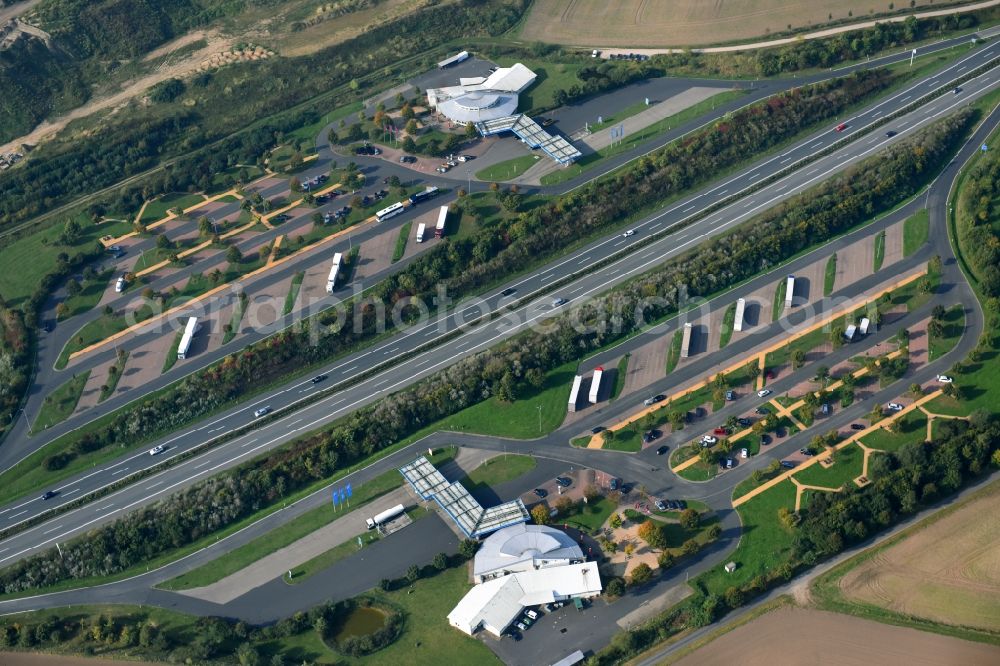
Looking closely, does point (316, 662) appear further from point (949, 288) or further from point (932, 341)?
point (949, 288)

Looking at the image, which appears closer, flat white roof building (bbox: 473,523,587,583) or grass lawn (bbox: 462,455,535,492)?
flat white roof building (bbox: 473,523,587,583)

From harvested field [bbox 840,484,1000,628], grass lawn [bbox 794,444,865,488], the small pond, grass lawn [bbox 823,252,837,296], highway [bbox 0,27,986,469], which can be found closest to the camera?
harvested field [bbox 840,484,1000,628]

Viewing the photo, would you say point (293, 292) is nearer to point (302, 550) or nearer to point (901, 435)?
point (302, 550)

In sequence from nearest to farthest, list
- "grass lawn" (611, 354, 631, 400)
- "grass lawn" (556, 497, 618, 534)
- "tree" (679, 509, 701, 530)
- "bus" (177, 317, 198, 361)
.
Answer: "tree" (679, 509, 701, 530), "grass lawn" (556, 497, 618, 534), "grass lawn" (611, 354, 631, 400), "bus" (177, 317, 198, 361)

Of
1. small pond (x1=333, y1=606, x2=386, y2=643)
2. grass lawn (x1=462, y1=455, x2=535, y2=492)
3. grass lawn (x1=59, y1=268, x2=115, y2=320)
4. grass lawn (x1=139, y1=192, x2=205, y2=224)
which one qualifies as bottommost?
small pond (x1=333, y1=606, x2=386, y2=643)

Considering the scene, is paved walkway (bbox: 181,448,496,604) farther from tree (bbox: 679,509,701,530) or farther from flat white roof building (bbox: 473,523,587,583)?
tree (bbox: 679,509,701,530)

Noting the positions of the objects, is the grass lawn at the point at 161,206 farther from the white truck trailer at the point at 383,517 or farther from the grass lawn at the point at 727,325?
the grass lawn at the point at 727,325

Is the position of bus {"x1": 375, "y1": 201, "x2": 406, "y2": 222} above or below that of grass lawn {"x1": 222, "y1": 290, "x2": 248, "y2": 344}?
above

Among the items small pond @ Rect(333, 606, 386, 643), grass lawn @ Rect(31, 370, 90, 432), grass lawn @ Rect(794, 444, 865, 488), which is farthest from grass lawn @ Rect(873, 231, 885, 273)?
grass lawn @ Rect(31, 370, 90, 432)
